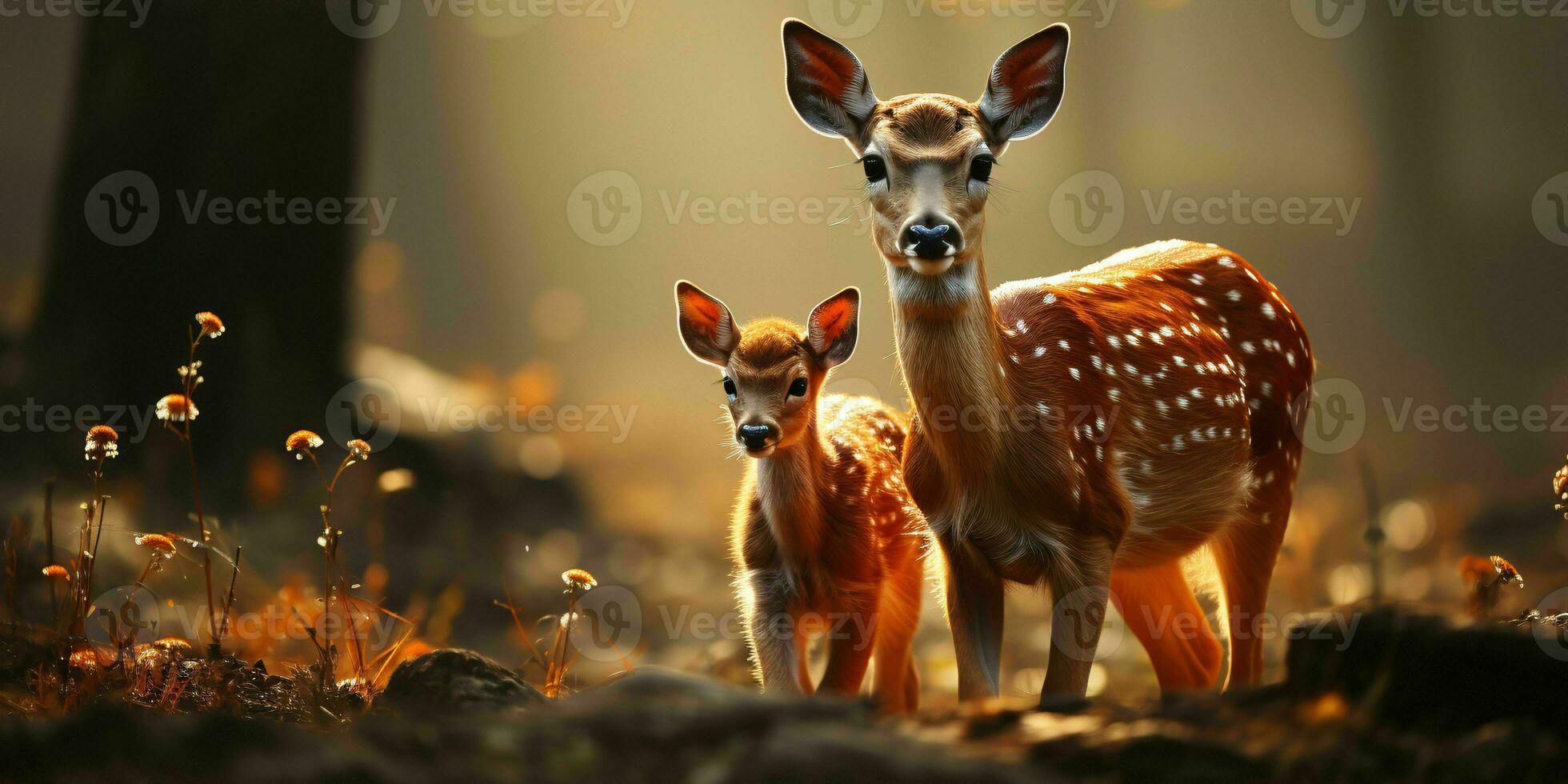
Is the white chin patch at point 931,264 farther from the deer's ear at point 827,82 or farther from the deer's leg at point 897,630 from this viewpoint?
the deer's leg at point 897,630

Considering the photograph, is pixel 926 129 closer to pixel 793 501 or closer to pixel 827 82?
pixel 827 82

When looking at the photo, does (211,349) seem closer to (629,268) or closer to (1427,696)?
(629,268)

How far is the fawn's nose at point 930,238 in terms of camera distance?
370 cm

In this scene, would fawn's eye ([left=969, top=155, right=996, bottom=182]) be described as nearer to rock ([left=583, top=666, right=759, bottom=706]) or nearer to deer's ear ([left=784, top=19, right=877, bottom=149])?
deer's ear ([left=784, top=19, right=877, bottom=149])

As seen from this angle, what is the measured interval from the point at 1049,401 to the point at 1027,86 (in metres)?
1.14

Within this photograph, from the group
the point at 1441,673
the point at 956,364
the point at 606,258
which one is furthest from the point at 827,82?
the point at 606,258

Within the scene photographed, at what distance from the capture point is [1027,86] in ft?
14.0

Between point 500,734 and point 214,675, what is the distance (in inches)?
80.9

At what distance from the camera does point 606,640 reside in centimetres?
593

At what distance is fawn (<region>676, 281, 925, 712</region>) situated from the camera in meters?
4.57

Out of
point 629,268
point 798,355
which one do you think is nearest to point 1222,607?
point 798,355

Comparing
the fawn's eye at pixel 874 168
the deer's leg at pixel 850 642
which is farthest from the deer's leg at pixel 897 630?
the fawn's eye at pixel 874 168

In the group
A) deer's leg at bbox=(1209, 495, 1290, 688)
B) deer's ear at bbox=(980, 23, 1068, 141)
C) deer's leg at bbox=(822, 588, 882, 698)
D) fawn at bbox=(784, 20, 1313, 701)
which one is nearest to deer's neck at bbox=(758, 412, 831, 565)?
deer's leg at bbox=(822, 588, 882, 698)

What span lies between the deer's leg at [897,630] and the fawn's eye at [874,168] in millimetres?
1696
